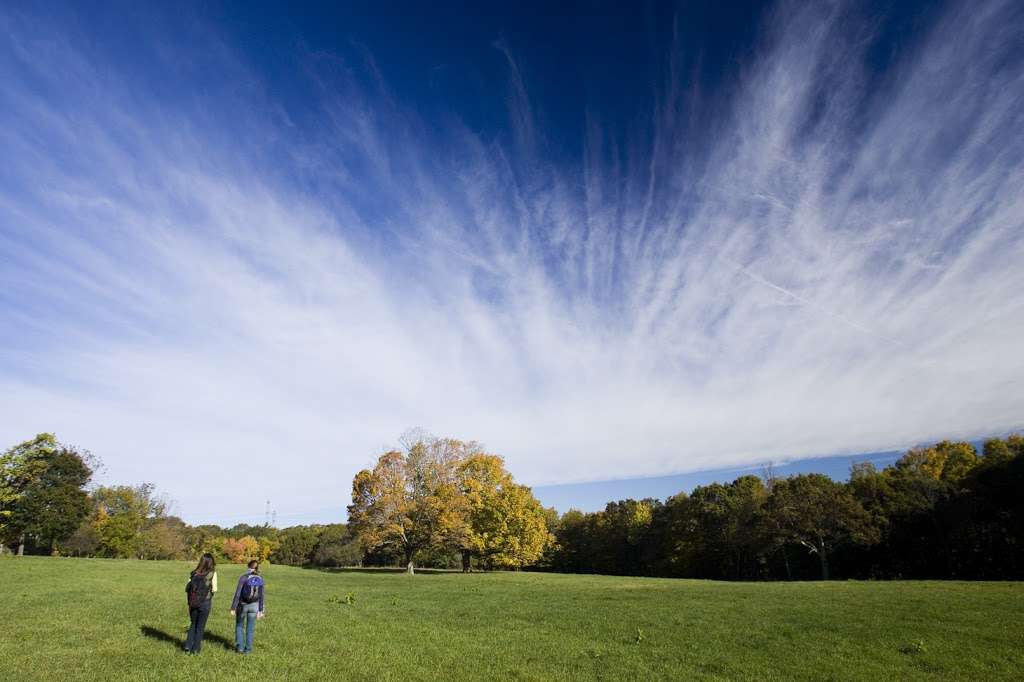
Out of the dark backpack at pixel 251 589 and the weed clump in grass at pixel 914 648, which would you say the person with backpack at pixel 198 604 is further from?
the weed clump in grass at pixel 914 648

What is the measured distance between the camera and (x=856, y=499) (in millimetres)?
60469

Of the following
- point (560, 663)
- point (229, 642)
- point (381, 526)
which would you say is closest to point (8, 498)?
point (381, 526)

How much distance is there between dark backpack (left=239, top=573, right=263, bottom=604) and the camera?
50.5 ft

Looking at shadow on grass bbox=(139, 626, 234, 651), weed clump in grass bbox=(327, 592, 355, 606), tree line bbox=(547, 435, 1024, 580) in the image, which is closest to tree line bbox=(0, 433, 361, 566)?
weed clump in grass bbox=(327, 592, 355, 606)

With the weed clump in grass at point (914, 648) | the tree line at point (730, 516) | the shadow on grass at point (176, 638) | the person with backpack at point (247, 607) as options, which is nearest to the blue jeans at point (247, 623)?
the person with backpack at point (247, 607)

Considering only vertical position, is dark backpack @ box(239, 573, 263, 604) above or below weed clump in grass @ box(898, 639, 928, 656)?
above

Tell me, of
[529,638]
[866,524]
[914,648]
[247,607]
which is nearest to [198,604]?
[247,607]

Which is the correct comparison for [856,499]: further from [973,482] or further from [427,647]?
[427,647]

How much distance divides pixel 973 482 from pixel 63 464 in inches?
4330

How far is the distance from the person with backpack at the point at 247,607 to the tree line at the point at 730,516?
142 feet

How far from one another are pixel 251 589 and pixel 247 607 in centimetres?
61

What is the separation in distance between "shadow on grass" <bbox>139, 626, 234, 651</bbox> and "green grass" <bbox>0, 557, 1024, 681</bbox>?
64 mm

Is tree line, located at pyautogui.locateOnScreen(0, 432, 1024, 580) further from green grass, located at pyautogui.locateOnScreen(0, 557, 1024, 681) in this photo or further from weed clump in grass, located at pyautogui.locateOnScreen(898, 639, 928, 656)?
weed clump in grass, located at pyautogui.locateOnScreen(898, 639, 928, 656)

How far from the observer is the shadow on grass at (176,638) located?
16117 millimetres
